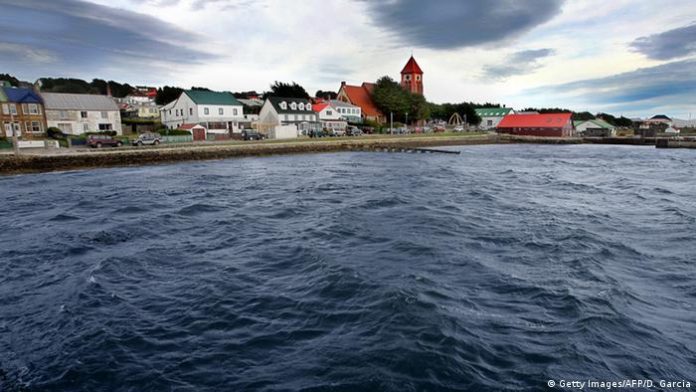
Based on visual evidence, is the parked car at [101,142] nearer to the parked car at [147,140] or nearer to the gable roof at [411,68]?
the parked car at [147,140]

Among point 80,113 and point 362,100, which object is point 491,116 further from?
point 80,113

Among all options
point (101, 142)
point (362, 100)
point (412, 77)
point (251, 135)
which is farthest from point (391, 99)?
point (101, 142)

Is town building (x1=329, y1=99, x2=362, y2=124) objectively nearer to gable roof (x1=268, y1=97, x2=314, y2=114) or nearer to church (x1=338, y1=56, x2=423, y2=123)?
church (x1=338, y1=56, x2=423, y2=123)

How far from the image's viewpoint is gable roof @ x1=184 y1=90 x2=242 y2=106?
72875 mm

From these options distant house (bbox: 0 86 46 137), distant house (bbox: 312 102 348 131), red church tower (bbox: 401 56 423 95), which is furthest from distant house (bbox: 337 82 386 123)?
distant house (bbox: 0 86 46 137)

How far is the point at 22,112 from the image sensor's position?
60375 mm

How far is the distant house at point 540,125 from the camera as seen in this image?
96.1m

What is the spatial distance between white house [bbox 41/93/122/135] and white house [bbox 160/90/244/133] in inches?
401

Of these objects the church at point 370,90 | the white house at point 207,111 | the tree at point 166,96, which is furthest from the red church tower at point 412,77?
the tree at point 166,96

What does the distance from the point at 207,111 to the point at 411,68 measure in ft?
218

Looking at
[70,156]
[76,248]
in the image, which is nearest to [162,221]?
[76,248]

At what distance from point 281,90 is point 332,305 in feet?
354

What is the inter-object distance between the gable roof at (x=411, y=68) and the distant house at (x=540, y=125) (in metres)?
29.9

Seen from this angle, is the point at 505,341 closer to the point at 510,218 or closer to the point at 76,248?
the point at 510,218
